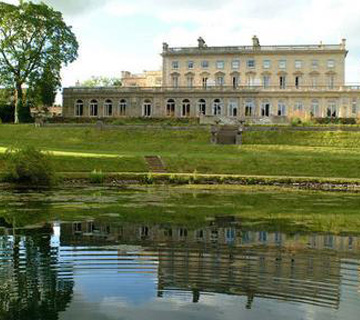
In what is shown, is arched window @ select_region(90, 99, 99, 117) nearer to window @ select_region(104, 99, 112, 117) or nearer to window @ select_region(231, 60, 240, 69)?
window @ select_region(104, 99, 112, 117)

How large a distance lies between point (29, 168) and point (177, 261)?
70.6ft

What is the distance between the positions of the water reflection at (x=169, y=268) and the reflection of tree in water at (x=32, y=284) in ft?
0.06

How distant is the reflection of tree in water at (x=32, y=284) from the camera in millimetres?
10109

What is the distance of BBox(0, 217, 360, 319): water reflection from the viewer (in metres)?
10.8

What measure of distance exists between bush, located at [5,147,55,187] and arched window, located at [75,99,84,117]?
44.3 metres

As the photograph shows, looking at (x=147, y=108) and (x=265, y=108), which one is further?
(x=147, y=108)

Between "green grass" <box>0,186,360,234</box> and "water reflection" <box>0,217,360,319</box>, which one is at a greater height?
"green grass" <box>0,186,360,234</box>

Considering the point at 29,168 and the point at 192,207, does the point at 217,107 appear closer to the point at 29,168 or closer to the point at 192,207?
the point at 29,168

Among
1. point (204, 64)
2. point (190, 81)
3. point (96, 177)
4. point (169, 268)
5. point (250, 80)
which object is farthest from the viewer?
point (190, 81)

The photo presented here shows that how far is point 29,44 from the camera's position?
67.4 m

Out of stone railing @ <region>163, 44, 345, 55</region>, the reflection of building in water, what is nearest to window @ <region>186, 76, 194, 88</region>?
stone railing @ <region>163, 44, 345, 55</region>

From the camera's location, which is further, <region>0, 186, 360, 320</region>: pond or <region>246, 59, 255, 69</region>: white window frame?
<region>246, 59, 255, 69</region>: white window frame

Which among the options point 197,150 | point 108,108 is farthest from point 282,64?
point 197,150

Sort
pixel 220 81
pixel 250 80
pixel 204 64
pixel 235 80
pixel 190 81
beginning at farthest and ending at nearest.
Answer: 1. pixel 190 81
2. pixel 220 81
3. pixel 204 64
4. pixel 235 80
5. pixel 250 80
